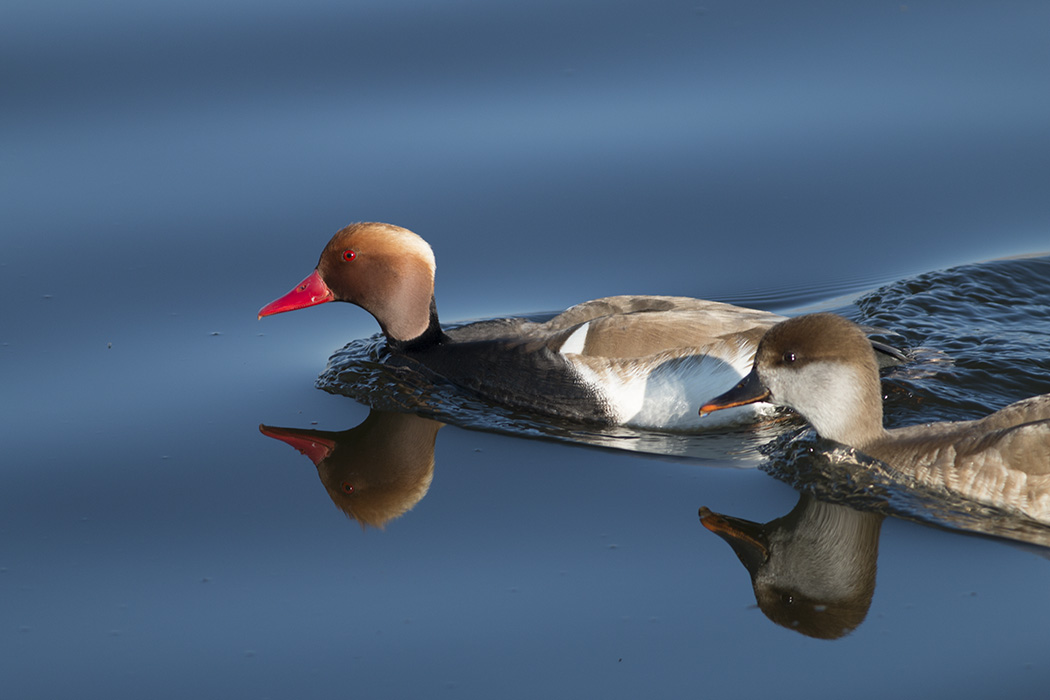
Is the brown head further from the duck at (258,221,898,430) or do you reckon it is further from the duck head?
the duck head

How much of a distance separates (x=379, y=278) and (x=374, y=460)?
155 centimetres

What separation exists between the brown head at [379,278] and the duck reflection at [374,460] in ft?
2.76

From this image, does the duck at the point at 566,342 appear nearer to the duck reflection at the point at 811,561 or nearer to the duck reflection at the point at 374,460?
the duck reflection at the point at 374,460

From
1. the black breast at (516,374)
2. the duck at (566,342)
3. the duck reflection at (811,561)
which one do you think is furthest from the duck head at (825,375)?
the black breast at (516,374)

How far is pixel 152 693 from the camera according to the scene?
5348 mm

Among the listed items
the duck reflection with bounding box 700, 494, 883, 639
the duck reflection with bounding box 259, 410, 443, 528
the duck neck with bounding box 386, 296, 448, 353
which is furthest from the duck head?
the duck neck with bounding box 386, 296, 448, 353

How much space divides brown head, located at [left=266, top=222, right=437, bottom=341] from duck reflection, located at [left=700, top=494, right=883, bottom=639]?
279cm

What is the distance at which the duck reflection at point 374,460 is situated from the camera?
6871mm

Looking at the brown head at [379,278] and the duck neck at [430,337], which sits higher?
the brown head at [379,278]

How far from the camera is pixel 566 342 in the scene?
26.0 ft

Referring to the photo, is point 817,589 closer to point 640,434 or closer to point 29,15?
point 640,434

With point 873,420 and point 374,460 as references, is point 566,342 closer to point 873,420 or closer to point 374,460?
point 374,460

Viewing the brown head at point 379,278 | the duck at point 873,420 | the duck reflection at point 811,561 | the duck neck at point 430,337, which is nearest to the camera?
the duck reflection at point 811,561

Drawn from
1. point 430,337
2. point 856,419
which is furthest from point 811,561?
point 430,337
